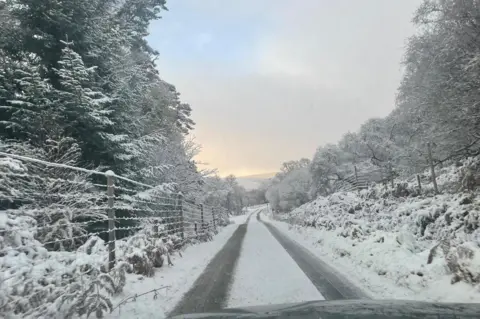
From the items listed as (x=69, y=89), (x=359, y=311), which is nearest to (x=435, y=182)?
(x=359, y=311)

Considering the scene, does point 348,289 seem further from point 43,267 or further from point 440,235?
point 43,267

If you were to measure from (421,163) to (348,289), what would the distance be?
29.2 feet

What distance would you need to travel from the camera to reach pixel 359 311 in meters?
2.55

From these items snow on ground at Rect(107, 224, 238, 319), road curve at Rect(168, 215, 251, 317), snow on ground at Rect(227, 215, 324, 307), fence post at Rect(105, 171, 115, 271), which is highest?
fence post at Rect(105, 171, 115, 271)

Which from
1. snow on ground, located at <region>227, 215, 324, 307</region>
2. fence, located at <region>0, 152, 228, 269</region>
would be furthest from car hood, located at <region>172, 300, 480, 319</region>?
fence, located at <region>0, 152, 228, 269</region>

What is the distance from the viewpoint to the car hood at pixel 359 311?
238 cm

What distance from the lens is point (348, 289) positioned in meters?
5.16

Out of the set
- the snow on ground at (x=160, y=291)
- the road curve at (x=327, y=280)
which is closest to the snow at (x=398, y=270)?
the road curve at (x=327, y=280)

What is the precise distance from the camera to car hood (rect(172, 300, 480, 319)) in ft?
7.81

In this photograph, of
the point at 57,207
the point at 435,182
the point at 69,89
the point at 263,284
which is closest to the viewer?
the point at 57,207

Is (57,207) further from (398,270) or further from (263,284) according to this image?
(398,270)

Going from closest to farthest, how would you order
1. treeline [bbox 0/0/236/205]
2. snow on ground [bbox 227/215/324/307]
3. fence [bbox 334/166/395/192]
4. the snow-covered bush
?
the snow-covered bush → snow on ground [bbox 227/215/324/307] → treeline [bbox 0/0/236/205] → fence [bbox 334/166/395/192]

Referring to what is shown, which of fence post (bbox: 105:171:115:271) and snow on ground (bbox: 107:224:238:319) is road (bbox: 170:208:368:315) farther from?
fence post (bbox: 105:171:115:271)

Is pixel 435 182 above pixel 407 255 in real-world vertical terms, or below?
above
